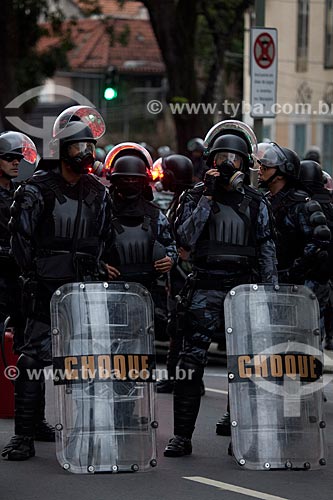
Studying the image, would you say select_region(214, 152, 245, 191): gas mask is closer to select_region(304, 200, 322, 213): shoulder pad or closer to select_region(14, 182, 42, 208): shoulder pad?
select_region(14, 182, 42, 208): shoulder pad

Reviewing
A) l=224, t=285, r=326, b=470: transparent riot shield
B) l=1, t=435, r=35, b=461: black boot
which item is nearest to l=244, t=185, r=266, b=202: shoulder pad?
l=224, t=285, r=326, b=470: transparent riot shield

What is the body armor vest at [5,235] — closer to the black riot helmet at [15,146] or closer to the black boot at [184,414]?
the black riot helmet at [15,146]

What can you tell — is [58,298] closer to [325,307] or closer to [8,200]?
[8,200]

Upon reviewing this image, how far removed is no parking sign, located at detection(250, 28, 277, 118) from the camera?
1507 centimetres

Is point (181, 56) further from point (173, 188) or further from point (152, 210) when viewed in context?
point (152, 210)

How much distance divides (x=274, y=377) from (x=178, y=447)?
2.77 ft

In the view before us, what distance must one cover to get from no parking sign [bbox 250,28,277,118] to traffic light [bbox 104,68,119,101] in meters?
9.35

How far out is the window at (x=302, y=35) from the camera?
3575 centimetres

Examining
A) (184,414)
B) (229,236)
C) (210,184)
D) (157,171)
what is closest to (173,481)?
(184,414)

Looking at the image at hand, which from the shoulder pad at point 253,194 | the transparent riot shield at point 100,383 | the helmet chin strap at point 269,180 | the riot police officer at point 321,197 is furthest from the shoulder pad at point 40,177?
the riot police officer at point 321,197

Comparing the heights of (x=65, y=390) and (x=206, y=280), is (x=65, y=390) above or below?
below

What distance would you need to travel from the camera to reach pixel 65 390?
7570mm

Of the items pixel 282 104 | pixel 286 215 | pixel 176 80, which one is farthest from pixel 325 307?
pixel 282 104

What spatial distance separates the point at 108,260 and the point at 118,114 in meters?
55.0
